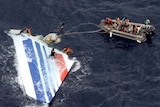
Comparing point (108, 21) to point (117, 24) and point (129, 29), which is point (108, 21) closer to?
point (117, 24)

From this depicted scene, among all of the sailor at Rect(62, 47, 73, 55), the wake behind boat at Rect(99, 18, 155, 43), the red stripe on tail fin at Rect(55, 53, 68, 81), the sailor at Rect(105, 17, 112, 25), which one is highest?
the sailor at Rect(105, 17, 112, 25)

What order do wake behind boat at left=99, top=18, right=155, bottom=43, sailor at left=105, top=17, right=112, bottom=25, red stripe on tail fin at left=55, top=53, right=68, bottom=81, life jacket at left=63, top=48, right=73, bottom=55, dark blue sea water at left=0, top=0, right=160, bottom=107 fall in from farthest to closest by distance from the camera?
sailor at left=105, top=17, right=112, bottom=25 < wake behind boat at left=99, top=18, right=155, bottom=43 < life jacket at left=63, top=48, right=73, bottom=55 < red stripe on tail fin at left=55, top=53, right=68, bottom=81 < dark blue sea water at left=0, top=0, right=160, bottom=107

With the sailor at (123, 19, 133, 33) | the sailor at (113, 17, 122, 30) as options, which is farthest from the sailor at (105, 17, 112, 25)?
the sailor at (123, 19, 133, 33)

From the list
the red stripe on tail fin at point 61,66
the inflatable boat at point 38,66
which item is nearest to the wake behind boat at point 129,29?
the inflatable boat at point 38,66

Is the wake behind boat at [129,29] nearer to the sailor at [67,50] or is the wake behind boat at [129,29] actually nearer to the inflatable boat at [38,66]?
the sailor at [67,50]

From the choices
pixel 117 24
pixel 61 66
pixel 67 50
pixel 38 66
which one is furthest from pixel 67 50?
pixel 117 24

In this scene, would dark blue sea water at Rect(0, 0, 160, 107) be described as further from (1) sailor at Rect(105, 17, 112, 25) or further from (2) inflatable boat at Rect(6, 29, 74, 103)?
(1) sailor at Rect(105, 17, 112, 25)

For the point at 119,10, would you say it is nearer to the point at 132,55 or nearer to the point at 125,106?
the point at 132,55
